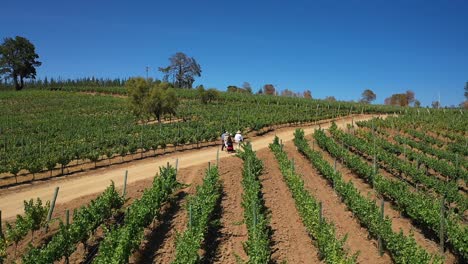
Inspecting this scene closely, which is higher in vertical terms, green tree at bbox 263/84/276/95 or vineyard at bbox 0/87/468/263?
green tree at bbox 263/84/276/95

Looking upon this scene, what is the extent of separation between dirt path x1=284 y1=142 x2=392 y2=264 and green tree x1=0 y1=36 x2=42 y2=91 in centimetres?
8574

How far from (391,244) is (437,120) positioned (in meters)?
31.9

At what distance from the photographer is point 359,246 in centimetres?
1351

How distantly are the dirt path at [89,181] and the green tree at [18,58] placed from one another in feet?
253

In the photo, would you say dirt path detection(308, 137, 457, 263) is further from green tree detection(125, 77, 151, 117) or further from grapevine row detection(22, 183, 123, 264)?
green tree detection(125, 77, 151, 117)

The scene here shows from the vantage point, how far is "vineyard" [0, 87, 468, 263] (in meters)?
12.1

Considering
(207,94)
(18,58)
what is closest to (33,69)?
(18,58)

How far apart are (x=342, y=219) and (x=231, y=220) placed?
432cm

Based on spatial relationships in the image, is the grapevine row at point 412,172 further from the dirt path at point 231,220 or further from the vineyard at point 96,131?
the vineyard at point 96,131

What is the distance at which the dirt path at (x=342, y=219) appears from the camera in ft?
42.5

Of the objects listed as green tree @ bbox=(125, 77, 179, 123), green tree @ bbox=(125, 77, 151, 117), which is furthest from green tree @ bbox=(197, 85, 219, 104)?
green tree @ bbox=(125, 77, 151, 117)

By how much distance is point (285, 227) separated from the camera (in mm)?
14859

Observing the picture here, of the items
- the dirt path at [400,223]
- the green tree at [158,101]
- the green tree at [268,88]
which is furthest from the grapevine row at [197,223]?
the green tree at [268,88]

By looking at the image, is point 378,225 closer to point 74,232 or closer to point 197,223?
point 197,223
